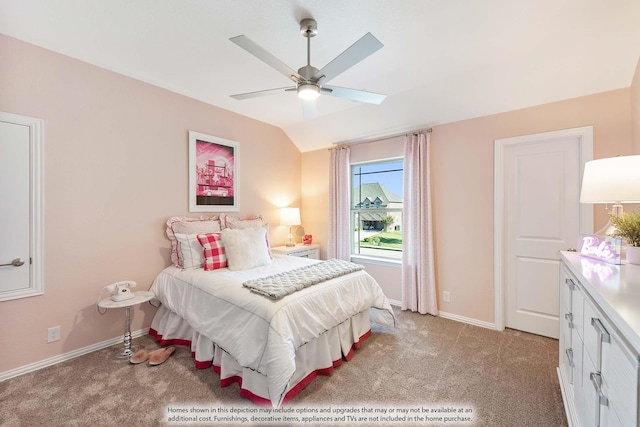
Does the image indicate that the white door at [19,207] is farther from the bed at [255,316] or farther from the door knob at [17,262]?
the bed at [255,316]

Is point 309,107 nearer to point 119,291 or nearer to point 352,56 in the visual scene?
point 352,56

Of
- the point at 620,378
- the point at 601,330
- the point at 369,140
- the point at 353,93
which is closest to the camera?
the point at 620,378

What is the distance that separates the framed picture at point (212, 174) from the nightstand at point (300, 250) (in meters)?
0.87

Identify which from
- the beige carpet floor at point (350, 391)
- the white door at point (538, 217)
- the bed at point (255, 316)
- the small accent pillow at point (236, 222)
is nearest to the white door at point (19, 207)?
the beige carpet floor at point (350, 391)

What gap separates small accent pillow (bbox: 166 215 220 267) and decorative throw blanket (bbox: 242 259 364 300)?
117 cm

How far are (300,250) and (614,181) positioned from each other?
3238mm

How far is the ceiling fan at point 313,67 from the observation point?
60.9 inches

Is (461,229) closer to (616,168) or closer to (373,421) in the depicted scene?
(616,168)

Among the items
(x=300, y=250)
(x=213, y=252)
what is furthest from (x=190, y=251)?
(x=300, y=250)

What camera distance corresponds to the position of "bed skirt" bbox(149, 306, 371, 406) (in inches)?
70.8

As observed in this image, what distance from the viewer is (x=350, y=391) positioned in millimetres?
1894

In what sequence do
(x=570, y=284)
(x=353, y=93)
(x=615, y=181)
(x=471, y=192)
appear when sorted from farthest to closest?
1. (x=471, y=192)
2. (x=353, y=93)
3. (x=570, y=284)
4. (x=615, y=181)

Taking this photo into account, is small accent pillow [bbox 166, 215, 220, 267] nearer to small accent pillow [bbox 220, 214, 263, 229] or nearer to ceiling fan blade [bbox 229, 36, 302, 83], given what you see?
small accent pillow [bbox 220, 214, 263, 229]

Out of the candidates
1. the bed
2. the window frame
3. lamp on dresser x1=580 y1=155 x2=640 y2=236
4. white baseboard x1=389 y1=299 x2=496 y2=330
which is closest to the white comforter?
the bed
